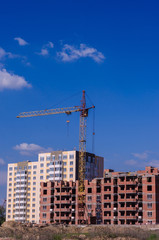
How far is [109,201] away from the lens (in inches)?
6713

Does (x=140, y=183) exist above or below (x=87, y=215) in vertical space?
above

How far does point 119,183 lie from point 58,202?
30.6 metres

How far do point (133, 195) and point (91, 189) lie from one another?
19.1 meters

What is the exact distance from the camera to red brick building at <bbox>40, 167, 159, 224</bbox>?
160500 mm

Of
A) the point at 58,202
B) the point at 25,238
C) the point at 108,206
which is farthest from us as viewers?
the point at 58,202

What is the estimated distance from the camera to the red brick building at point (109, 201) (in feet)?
527

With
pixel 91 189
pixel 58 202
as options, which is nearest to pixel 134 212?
pixel 91 189

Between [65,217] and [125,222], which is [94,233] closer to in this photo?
[125,222]

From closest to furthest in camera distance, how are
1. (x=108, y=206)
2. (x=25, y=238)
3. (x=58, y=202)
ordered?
1. (x=25, y=238)
2. (x=108, y=206)
3. (x=58, y=202)

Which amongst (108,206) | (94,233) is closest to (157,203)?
(108,206)

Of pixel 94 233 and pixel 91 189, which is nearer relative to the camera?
pixel 94 233

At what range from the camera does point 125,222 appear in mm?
163875

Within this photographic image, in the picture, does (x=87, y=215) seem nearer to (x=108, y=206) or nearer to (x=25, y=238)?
(x=108, y=206)

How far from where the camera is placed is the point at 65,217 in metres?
179
